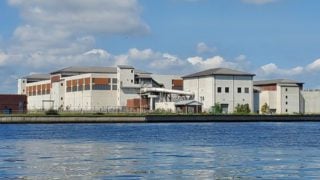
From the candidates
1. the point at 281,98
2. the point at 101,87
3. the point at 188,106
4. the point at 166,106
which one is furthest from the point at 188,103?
the point at 281,98

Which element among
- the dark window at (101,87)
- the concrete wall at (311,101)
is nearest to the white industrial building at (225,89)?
the concrete wall at (311,101)

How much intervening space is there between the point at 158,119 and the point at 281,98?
35179mm

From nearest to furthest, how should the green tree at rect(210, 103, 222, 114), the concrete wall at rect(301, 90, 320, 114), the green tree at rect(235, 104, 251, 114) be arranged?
1. the green tree at rect(210, 103, 222, 114)
2. the green tree at rect(235, 104, 251, 114)
3. the concrete wall at rect(301, 90, 320, 114)

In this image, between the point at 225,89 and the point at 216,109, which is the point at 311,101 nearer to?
the point at 225,89

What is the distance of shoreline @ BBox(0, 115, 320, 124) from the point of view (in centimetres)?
10912

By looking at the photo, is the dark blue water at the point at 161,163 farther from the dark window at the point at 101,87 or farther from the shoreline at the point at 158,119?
the dark window at the point at 101,87

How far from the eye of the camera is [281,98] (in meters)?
142

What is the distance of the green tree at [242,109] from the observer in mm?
132500

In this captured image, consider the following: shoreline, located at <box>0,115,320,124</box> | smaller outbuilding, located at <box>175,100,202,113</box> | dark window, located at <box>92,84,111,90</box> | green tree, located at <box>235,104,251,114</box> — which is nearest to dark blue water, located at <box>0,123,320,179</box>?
shoreline, located at <box>0,115,320,124</box>

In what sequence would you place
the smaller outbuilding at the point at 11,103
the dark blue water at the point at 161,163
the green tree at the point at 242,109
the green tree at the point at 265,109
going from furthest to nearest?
1. the green tree at the point at 265,109
2. the smaller outbuilding at the point at 11,103
3. the green tree at the point at 242,109
4. the dark blue water at the point at 161,163

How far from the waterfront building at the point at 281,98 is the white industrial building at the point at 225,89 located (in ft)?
21.5

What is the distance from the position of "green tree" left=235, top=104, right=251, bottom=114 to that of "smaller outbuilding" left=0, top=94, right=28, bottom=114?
133ft

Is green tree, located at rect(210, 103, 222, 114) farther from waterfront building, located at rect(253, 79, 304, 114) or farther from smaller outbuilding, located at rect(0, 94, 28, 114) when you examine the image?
smaller outbuilding, located at rect(0, 94, 28, 114)

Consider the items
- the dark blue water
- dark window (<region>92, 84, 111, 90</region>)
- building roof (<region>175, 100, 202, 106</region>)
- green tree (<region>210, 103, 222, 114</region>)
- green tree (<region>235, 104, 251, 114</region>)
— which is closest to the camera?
the dark blue water
